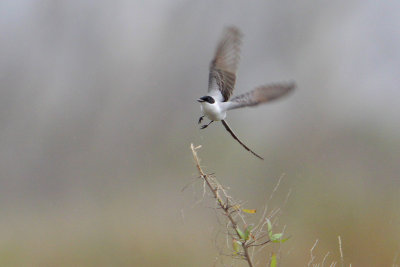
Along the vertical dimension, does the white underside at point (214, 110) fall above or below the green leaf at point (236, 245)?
above

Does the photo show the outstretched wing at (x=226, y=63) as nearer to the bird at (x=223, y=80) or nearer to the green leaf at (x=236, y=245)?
the bird at (x=223, y=80)

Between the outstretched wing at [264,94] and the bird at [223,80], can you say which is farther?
the bird at [223,80]

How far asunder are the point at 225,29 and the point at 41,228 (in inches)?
142

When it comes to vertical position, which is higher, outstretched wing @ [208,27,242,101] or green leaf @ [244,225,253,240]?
outstretched wing @ [208,27,242,101]

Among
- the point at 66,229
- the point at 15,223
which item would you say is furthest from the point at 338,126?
the point at 15,223

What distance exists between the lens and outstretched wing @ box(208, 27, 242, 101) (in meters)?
1.55

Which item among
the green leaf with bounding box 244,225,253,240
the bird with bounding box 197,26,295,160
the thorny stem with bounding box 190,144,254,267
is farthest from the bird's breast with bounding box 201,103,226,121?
the green leaf with bounding box 244,225,253,240

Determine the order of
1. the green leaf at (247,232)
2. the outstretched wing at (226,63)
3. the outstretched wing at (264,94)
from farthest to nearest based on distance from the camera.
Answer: the outstretched wing at (226,63)
the green leaf at (247,232)
the outstretched wing at (264,94)

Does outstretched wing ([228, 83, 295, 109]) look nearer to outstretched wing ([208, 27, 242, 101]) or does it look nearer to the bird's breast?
the bird's breast

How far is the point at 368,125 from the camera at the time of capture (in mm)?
5438

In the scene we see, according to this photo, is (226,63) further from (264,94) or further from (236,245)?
(236,245)

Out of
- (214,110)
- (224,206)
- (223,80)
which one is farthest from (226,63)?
(224,206)

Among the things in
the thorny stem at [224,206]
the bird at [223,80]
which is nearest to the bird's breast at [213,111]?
the bird at [223,80]

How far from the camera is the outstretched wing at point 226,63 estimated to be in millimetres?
1548
